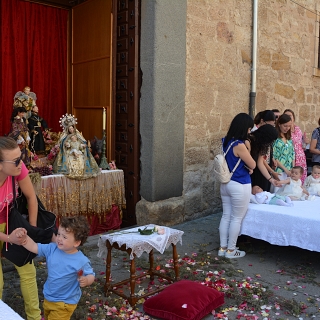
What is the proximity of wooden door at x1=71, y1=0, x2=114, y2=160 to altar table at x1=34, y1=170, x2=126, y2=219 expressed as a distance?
0.57 meters

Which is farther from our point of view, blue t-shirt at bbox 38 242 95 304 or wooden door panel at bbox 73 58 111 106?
wooden door panel at bbox 73 58 111 106

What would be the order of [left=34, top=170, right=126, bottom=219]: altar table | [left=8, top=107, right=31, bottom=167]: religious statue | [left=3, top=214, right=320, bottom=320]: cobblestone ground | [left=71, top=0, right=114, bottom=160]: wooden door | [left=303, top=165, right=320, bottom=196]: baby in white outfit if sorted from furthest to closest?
[left=71, top=0, right=114, bottom=160]: wooden door, [left=303, top=165, right=320, bottom=196]: baby in white outfit, [left=34, top=170, right=126, bottom=219]: altar table, [left=8, top=107, right=31, bottom=167]: religious statue, [left=3, top=214, right=320, bottom=320]: cobblestone ground

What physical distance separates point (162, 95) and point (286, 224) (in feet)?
8.00

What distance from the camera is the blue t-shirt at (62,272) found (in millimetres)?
2871

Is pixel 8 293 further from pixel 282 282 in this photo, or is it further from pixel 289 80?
pixel 289 80

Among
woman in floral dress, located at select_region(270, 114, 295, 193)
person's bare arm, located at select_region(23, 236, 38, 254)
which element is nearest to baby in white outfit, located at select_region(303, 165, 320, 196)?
woman in floral dress, located at select_region(270, 114, 295, 193)

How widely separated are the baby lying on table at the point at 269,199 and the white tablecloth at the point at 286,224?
8 centimetres

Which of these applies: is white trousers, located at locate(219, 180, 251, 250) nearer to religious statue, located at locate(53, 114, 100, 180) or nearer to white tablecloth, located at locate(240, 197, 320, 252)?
white tablecloth, located at locate(240, 197, 320, 252)

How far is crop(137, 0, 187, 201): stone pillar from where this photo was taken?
612cm

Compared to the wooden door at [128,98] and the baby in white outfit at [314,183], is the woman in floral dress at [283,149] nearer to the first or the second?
the baby in white outfit at [314,183]

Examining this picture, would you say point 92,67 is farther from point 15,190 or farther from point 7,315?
point 7,315

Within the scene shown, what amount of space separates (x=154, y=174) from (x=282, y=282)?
2.42 metres

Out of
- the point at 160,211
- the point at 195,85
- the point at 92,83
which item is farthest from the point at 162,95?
the point at 160,211

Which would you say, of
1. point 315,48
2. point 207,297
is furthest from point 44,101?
point 315,48
